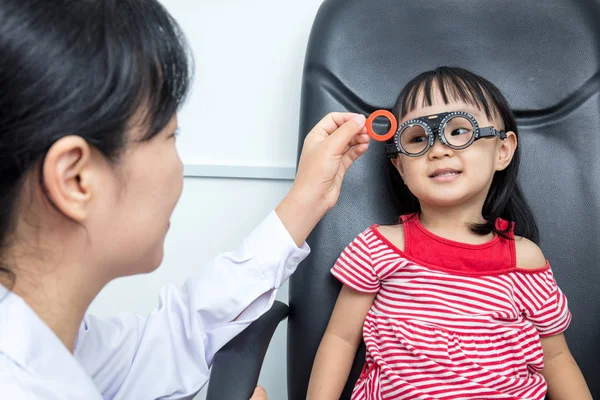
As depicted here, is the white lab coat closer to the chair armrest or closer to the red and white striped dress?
the chair armrest

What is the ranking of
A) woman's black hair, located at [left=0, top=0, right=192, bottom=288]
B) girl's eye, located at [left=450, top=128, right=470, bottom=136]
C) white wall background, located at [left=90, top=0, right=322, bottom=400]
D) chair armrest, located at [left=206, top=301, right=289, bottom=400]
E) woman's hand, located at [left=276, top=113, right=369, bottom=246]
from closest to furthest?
woman's black hair, located at [left=0, top=0, right=192, bottom=288]
chair armrest, located at [left=206, top=301, right=289, bottom=400]
woman's hand, located at [left=276, top=113, right=369, bottom=246]
girl's eye, located at [left=450, top=128, right=470, bottom=136]
white wall background, located at [left=90, top=0, right=322, bottom=400]

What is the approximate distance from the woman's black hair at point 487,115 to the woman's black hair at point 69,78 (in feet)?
1.85

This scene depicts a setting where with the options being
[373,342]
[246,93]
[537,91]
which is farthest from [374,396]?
[246,93]

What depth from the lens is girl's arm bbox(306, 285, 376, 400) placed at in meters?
1.05

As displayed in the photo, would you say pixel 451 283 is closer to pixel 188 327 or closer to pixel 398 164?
pixel 398 164

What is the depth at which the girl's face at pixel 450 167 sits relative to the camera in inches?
40.8

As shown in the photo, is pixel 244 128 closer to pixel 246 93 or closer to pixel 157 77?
pixel 246 93

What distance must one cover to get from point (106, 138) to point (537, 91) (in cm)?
85

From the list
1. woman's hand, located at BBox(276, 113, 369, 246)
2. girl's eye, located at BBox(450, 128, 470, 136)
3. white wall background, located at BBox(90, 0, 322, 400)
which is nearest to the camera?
woman's hand, located at BBox(276, 113, 369, 246)

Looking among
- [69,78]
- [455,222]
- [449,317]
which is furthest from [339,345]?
[69,78]

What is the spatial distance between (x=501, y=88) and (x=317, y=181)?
45 cm

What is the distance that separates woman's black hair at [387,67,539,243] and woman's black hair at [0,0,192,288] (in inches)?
22.2

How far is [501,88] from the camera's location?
115cm

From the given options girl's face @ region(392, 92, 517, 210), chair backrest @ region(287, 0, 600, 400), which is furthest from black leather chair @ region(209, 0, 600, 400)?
girl's face @ region(392, 92, 517, 210)
